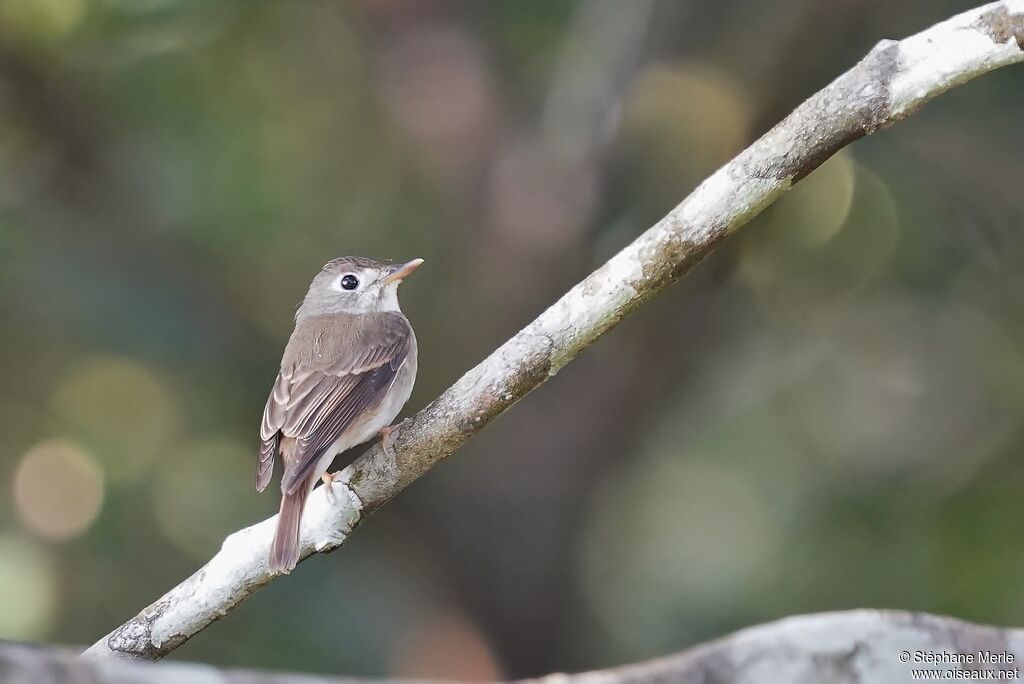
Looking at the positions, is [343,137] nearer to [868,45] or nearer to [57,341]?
[57,341]

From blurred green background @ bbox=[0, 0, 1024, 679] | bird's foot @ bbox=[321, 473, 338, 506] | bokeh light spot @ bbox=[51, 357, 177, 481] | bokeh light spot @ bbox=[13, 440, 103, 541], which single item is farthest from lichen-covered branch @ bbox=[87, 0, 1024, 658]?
bokeh light spot @ bbox=[51, 357, 177, 481]

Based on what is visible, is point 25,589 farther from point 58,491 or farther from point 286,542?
point 286,542

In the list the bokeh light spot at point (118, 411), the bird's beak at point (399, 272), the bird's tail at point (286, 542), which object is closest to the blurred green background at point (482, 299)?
the bokeh light spot at point (118, 411)

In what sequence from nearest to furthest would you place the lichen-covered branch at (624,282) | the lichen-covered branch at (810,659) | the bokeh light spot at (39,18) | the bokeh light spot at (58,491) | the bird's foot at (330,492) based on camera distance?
the lichen-covered branch at (810,659)
the lichen-covered branch at (624,282)
the bird's foot at (330,492)
the bokeh light spot at (39,18)
the bokeh light spot at (58,491)

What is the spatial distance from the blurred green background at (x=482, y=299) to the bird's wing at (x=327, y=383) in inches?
74.4

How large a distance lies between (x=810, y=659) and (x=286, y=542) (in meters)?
1.93

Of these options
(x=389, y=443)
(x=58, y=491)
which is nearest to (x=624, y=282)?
(x=389, y=443)

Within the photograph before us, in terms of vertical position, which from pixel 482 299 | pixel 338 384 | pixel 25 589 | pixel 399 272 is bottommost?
pixel 338 384

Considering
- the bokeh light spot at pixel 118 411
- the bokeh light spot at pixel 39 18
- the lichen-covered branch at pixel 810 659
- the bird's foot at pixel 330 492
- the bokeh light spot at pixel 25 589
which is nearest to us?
the lichen-covered branch at pixel 810 659

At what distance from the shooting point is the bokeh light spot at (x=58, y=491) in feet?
24.8

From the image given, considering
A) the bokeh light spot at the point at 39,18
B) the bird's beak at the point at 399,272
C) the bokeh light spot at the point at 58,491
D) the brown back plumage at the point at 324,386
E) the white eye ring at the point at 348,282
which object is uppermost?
the bokeh light spot at the point at 39,18

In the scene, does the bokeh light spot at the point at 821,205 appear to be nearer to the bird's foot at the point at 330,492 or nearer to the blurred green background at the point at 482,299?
the blurred green background at the point at 482,299

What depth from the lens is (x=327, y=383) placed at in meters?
5.02

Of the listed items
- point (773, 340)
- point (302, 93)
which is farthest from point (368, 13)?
point (773, 340)
